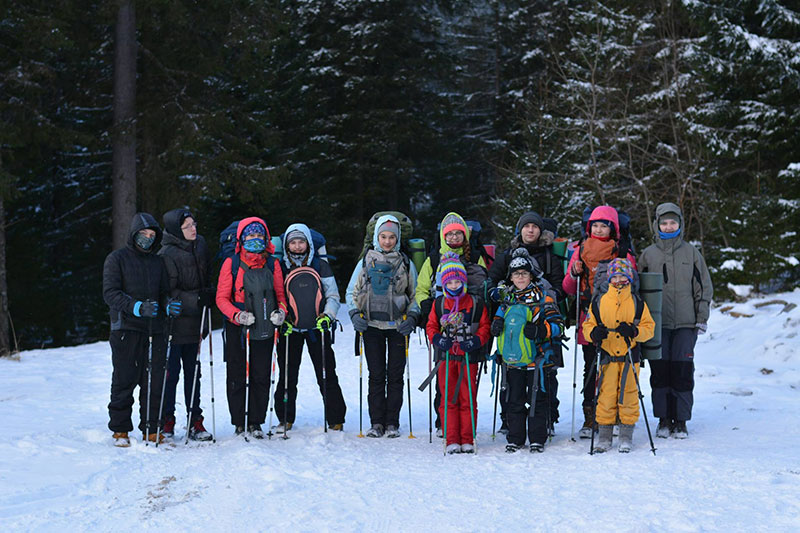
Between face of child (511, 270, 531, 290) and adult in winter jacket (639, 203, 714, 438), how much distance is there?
128 centimetres

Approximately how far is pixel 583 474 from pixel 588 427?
1.54 m

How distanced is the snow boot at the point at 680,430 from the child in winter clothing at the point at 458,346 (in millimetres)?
1926

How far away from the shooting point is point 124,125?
15.0m

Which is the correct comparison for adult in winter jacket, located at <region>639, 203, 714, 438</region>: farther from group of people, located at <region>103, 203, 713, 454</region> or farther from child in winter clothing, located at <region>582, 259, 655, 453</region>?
child in winter clothing, located at <region>582, 259, 655, 453</region>

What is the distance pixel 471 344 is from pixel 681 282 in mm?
2163

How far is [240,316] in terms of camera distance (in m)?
6.54

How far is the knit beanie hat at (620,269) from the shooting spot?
6083mm

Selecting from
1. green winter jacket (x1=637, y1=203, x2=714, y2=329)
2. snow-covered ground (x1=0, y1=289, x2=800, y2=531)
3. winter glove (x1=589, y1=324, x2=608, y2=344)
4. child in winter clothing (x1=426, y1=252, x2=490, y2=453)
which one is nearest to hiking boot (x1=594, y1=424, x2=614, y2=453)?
snow-covered ground (x1=0, y1=289, x2=800, y2=531)

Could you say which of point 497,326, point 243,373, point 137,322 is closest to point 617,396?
point 497,326

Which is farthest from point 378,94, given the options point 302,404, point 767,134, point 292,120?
point 302,404

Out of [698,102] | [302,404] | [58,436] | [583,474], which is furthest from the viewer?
[698,102]

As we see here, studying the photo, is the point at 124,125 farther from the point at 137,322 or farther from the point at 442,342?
the point at 442,342

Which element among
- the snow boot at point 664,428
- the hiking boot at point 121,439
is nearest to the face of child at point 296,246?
the hiking boot at point 121,439

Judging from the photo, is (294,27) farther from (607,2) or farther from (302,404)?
(302,404)
